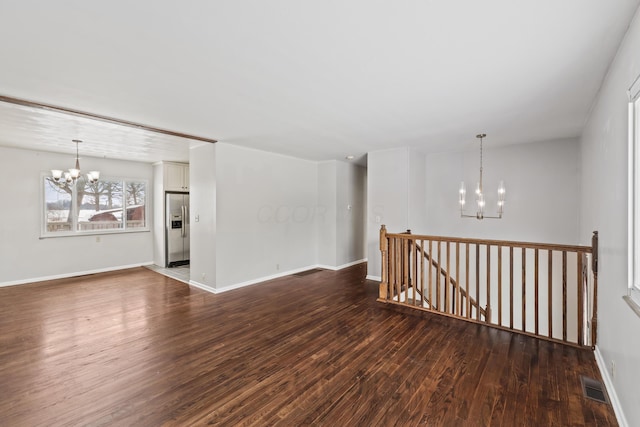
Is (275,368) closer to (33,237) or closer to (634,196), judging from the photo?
(634,196)

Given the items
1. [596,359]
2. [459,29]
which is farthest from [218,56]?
[596,359]

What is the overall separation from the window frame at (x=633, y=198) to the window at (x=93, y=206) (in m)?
8.22

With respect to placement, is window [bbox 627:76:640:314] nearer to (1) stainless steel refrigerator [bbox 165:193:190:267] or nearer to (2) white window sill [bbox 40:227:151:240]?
(1) stainless steel refrigerator [bbox 165:193:190:267]

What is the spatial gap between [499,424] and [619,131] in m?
2.25

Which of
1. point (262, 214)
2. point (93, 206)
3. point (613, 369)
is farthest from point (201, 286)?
point (613, 369)

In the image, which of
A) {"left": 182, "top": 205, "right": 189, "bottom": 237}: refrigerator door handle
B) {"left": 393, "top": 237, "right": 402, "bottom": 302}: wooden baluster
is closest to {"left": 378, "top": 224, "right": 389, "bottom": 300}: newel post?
{"left": 393, "top": 237, "right": 402, "bottom": 302}: wooden baluster

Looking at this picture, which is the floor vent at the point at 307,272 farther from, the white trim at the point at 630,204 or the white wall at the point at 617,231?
the white trim at the point at 630,204

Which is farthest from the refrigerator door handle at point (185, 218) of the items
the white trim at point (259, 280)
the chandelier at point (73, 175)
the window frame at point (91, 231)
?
the white trim at point (259, 280)

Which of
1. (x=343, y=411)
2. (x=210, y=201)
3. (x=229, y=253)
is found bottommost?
(x=343, y=411)

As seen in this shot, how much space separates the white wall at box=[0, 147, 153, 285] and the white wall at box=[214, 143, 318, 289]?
11.6 ft

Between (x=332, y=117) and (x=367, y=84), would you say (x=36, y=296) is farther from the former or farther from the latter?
(x=367, y=84)

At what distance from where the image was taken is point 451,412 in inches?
80.1

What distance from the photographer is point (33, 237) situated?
560cm

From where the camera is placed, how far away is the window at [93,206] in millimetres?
5840
